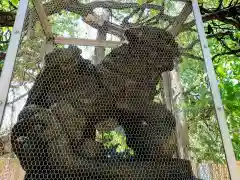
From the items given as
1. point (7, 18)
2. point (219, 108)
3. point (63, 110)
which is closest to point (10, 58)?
point (63, 110)

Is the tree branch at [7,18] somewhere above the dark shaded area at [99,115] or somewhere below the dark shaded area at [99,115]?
above

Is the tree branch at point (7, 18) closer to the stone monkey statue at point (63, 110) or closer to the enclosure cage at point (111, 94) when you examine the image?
the enclosure cage at point (111, 94)

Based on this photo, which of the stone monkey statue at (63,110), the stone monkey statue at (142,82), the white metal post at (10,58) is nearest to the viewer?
the white metal post at (10,58)

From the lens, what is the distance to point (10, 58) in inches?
36.2

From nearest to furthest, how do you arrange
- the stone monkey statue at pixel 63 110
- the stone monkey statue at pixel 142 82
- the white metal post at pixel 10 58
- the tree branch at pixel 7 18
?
the white metal post at pixel 10 58 < the stone monkey statue at pixel 63 110 < the stone monkey statue at pixel 142 82 < the tree branch at pixel 7 18

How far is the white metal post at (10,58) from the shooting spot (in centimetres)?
86

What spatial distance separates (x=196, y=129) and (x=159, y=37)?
1.53ft

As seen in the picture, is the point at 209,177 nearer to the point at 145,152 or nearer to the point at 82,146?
the point at 145,152

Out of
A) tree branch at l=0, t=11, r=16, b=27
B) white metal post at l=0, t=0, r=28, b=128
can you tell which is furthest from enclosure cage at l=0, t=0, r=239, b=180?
tree branch at l=0, t=11, r=16, b=27

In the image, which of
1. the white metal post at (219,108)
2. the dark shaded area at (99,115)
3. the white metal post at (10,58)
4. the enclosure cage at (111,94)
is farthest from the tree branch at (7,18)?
the white metal post at (219,108)

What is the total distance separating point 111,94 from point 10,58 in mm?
491

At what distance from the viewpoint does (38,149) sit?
1.00 meters

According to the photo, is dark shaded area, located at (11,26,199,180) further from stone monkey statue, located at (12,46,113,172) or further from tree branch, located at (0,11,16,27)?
tree branch, located at (0,11,16,27)

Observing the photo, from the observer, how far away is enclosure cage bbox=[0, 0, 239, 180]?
1001 millimetres
